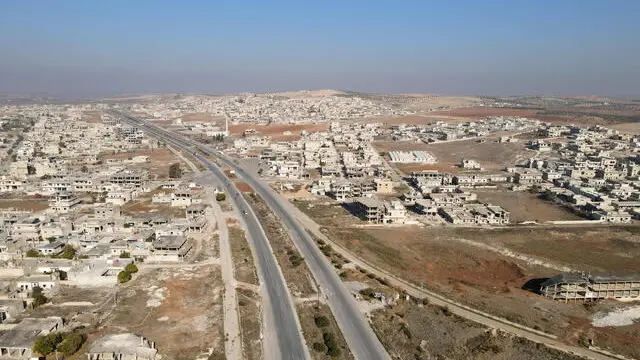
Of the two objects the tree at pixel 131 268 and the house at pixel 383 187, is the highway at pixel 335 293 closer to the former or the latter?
the tree at pixel 131 268

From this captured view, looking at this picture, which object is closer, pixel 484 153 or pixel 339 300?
pixel 339 300

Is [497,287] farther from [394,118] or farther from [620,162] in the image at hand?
[394,118]

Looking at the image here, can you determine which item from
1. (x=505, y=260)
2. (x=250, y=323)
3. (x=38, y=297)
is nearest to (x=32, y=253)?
(x=38, y=297)

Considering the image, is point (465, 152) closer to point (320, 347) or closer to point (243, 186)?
point (243, 186)

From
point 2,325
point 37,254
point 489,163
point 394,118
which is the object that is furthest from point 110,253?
point 394,118

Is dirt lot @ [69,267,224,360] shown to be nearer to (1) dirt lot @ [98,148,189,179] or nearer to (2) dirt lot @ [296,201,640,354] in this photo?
(2) dirt lot @ [296,201,640,354]

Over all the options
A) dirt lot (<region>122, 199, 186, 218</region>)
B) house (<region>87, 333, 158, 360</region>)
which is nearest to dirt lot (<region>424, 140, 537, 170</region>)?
dirt lot (<region>122, 199, 186, 218</region>)

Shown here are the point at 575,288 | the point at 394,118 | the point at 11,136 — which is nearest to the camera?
the point at 575,288

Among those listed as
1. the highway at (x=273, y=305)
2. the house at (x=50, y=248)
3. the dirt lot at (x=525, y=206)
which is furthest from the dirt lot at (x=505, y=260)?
the house at (x=50, y=248)
